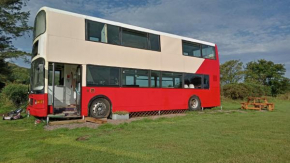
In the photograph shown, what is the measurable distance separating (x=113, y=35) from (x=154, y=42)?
2.40m

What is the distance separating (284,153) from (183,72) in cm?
839

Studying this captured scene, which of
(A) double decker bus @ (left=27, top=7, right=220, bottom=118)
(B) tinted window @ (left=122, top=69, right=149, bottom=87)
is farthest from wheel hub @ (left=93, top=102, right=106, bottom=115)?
(B) tinted window @ (left=122, top=69, right=149, bottom=87)

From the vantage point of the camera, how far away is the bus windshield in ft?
24.8

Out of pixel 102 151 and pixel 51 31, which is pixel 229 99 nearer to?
pixel 51 31

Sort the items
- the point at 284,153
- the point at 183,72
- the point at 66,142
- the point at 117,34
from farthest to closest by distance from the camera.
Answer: the point at 183,72 → the point at 117,34 → the point at 66,142 → the point at 284,153

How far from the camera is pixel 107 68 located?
8.91 metres

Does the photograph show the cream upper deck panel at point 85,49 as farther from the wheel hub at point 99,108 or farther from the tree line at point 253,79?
the tree line at point 253,79

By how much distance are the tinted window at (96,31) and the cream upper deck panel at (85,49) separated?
0.18m

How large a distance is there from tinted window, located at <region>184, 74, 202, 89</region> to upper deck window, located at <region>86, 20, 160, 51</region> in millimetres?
2548

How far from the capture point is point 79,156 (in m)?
3.55

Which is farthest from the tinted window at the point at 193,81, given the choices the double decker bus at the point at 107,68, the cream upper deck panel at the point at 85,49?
the cream upper deck panel at the point at 85,49

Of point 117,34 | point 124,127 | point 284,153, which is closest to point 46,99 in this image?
point 124,127

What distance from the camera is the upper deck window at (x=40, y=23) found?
7.82 m

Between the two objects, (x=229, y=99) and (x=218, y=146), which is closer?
(x=218, y=146)
